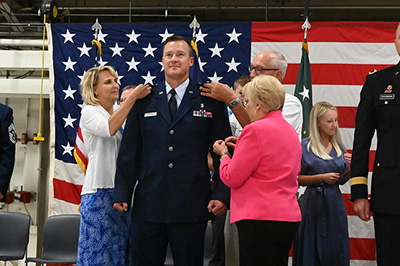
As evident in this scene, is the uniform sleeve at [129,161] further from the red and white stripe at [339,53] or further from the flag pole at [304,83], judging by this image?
the red and white stripe at [339,53]

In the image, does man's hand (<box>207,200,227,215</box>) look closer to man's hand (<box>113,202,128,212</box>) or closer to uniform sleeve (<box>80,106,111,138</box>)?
man's hand (<box>113,202,128,212</box>)

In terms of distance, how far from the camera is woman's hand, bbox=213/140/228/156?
261 centimetres

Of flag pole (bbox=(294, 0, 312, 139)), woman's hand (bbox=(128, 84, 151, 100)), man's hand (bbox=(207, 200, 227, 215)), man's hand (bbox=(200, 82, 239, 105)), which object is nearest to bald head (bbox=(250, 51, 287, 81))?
man's hand (bbox=(200, 82, 239, 105))

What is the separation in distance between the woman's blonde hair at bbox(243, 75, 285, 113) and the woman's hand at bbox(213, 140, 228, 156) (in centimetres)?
29

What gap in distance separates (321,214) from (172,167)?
1.78 m

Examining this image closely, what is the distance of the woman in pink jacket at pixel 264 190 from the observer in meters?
2.42

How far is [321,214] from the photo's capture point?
4.01 m

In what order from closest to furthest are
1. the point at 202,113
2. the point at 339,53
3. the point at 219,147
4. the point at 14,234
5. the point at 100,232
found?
the point at 219,147 → the point at 202,113 → the point at 100,232 → the point at 14,234 → the point at 339,53

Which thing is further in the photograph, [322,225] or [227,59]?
[227,59]

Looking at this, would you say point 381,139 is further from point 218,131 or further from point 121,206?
point 121,206

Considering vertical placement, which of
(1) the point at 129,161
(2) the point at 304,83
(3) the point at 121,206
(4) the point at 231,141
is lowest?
(3) the point at 121,206

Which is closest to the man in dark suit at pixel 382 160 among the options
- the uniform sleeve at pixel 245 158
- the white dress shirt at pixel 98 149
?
the uniform sleeve at pixel 245 158

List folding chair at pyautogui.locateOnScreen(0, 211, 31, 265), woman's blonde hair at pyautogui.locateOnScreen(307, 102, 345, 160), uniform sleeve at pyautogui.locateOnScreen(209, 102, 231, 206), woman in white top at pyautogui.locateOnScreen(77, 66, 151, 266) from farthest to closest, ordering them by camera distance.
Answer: folding chair at pyautogui.locateOnScreen(0, 211, 31, 265), woman's blonde hair at pyautogui.locateOnScreen(307, 102, 345, 160), woman in white top at pyautogui.locateOnScreen(77, 66, 151, 266), uniform sleeve at pyautogui.locateOnScreen(209, 102, 231, 206)

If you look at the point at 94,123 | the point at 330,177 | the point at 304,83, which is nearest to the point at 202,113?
the point at 94,123
